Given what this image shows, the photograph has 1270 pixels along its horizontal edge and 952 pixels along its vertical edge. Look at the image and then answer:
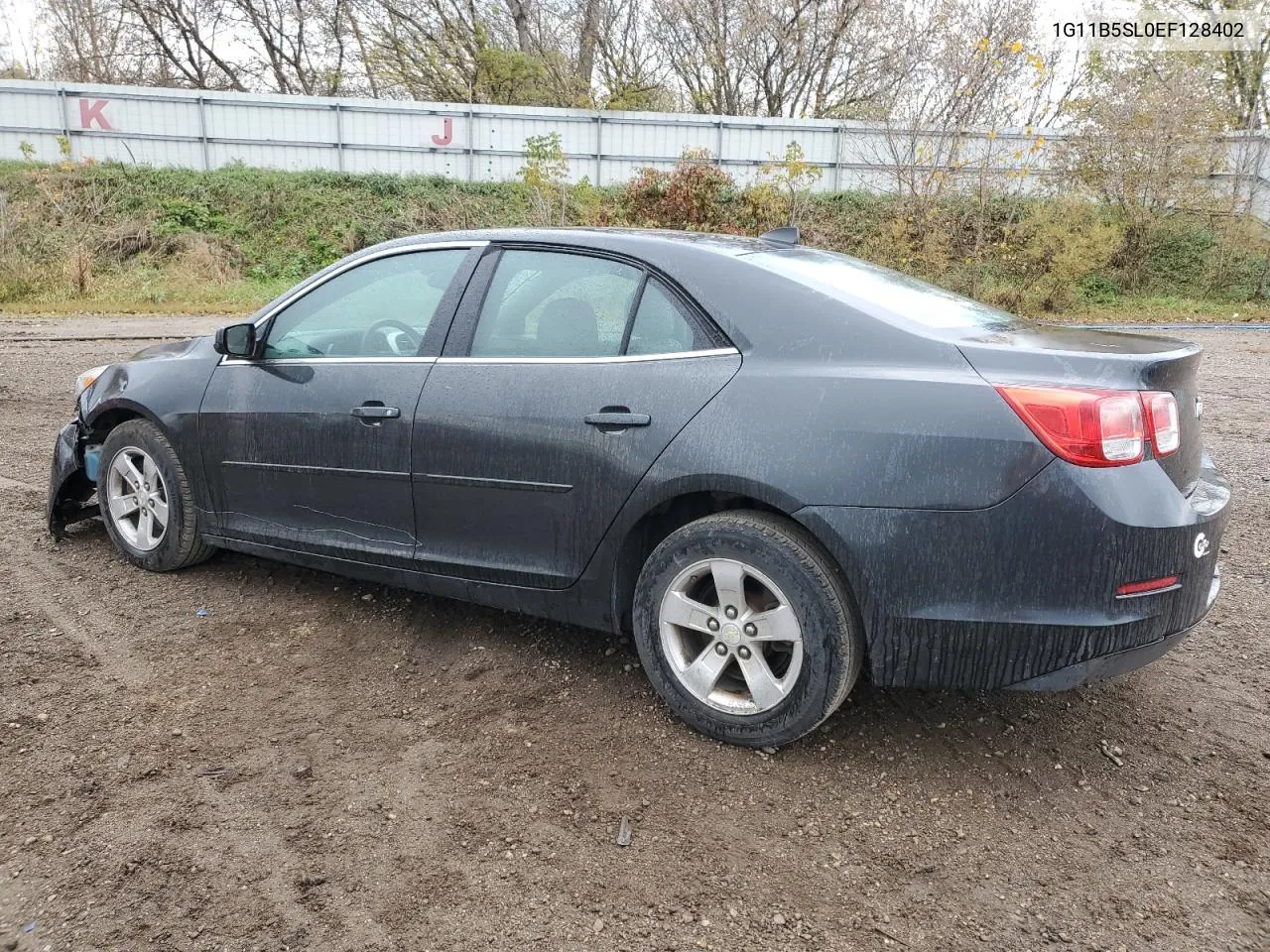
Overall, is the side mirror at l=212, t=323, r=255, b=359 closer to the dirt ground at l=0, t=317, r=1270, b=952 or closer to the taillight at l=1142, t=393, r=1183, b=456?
the dirt ground at l=0, t=317, r=1270, b=952

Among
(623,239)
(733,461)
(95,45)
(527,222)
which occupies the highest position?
(95,45)

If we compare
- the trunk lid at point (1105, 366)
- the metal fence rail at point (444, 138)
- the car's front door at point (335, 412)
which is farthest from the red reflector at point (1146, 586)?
the metal fence rail at point (444, 138)

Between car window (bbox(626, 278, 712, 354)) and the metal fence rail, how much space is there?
22003 mm

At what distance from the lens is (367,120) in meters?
25.4

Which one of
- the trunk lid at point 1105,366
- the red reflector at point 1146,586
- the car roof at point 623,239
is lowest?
the red reflector at point 1146,586

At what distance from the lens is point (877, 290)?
321cm

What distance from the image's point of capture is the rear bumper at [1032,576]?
2457 millimetres

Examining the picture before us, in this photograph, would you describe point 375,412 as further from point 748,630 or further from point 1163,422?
point 1163,422

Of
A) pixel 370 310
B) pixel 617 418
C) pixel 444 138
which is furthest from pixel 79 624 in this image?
pixel 444 138

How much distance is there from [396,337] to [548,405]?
33.4 inches

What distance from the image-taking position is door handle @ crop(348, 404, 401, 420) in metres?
3.44

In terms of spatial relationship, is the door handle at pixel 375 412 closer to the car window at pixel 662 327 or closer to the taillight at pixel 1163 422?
the car window at pixel 662 327

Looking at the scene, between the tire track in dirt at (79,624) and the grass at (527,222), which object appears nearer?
the tire track in dirt at (79,624)

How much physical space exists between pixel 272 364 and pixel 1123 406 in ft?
9.82
